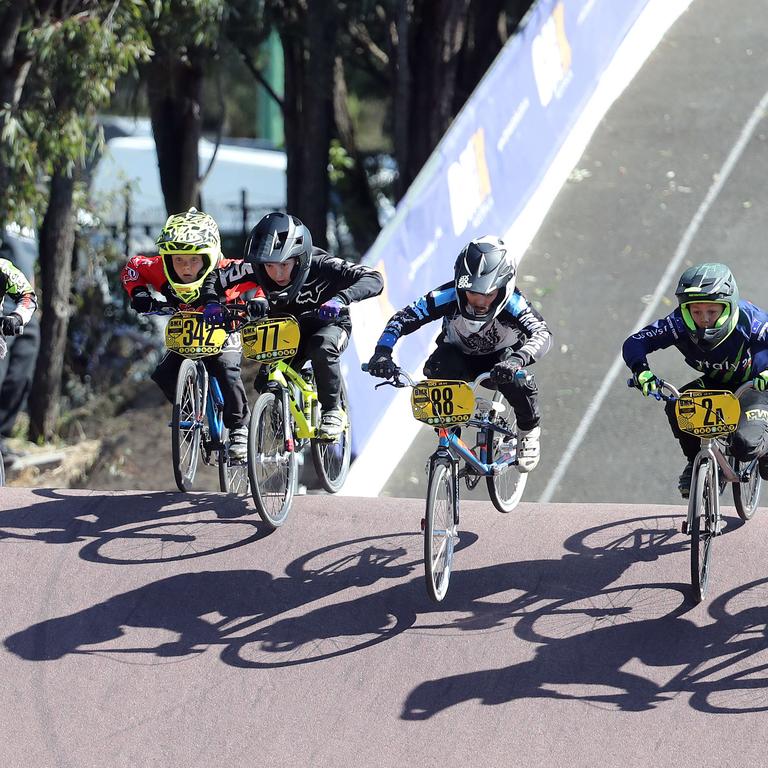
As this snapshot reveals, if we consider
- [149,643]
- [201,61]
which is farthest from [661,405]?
[201,61]

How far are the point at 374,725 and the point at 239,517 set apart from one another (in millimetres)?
2331

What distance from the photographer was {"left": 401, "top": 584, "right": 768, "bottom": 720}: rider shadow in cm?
599

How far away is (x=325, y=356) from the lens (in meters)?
7.79

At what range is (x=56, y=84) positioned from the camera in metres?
12.7

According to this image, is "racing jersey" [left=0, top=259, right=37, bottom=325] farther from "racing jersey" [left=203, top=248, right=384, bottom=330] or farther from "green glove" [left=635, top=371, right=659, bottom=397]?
"green glove" [left=635, top=371, right=659, bottom=397]

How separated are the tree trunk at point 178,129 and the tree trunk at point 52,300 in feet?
7.29

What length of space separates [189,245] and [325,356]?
1.12 meters

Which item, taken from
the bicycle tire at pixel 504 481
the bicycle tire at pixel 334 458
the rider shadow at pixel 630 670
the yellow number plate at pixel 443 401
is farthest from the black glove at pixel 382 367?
the rider shadow at pixel 630 670

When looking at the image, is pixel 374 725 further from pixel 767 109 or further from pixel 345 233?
pixel 345 233

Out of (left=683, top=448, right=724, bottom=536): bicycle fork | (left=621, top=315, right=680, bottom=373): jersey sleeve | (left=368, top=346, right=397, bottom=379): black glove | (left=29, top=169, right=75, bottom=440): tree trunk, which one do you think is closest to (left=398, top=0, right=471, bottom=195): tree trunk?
(left=29, top=169, right=75, bottom=440): tree trunk

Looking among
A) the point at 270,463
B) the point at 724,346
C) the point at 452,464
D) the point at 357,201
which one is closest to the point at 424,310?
the point at 452,464

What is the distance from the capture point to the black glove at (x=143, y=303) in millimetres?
7898

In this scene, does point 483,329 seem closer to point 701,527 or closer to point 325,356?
point 325,356

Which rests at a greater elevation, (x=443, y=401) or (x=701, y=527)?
(x=443, y=401)
